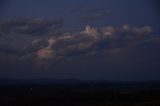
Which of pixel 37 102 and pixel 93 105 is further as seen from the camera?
pixel 37 102

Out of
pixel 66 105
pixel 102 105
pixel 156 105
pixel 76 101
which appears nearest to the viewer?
pixel 156 105

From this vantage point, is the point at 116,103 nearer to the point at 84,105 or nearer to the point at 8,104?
the point at 84,105

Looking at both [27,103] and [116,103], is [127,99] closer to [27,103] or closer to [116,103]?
[116,103]

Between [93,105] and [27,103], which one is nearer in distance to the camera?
[93,105]

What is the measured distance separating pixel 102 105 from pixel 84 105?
24.2 feet

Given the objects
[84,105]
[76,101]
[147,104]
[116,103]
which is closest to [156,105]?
[147,104]

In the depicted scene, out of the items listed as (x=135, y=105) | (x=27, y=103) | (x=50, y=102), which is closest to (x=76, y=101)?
(x=50, y=102)

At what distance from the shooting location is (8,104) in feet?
355

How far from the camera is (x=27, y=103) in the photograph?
105m

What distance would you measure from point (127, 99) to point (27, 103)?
1141 inches

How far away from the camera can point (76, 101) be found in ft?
365

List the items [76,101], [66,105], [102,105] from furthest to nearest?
[76,101], [66,105], [102,105]

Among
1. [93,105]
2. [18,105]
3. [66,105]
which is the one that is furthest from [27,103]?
[93,105]

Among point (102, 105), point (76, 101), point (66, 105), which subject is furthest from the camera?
point (76, 101)
